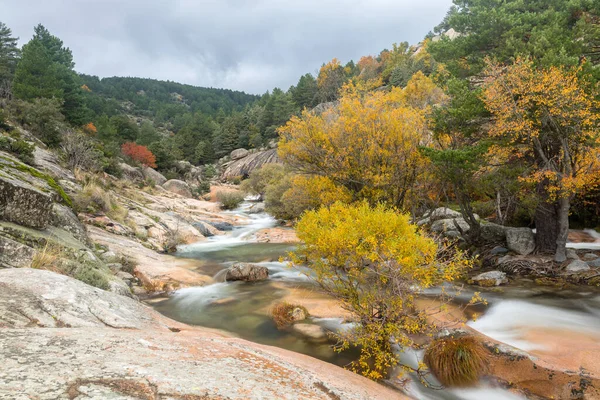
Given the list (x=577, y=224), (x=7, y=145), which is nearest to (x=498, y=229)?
(x=577, y=224)

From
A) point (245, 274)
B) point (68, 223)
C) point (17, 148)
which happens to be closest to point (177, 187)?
point (17, 148)

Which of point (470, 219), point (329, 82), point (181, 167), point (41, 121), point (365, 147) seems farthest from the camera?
point (329, 82)

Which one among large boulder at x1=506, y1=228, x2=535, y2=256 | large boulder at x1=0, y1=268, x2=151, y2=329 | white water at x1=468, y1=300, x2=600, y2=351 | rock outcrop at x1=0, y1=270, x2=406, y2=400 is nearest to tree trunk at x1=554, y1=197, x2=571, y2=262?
large boulder at x1=506, y1=228, x2=535, y2=256

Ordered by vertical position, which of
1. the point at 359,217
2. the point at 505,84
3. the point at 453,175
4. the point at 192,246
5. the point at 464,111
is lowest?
the point at 192,246

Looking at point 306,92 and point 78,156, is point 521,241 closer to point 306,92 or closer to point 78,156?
point 78,156

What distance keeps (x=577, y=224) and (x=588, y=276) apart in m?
10.5

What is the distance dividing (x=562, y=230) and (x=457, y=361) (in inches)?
450

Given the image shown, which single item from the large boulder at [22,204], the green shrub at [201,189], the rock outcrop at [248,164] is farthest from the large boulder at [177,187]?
the large boulder at [22,204]

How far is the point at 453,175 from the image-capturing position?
49.9 ft

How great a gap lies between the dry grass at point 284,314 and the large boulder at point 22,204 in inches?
268

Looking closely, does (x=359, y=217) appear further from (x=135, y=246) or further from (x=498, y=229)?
(x=498, y=229)

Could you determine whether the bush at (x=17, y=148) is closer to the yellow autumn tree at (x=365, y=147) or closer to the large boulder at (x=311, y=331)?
the yellow autumn tree at (x=365, y=147)

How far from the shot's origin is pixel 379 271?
7223 mm

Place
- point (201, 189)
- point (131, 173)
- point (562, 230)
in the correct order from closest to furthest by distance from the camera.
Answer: point (562, 230), point (131, 173), point (201, 189)
